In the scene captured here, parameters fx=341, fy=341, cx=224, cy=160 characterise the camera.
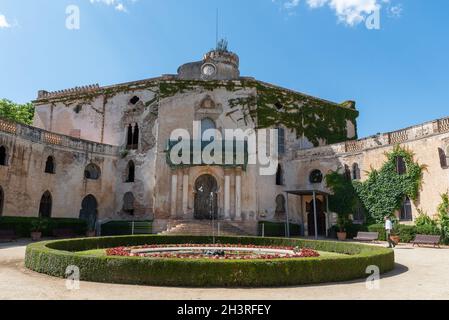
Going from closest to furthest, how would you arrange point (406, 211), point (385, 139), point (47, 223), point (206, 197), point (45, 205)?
1. point (406, 211)
2. point (47, 223)
3. point (385, 139)
4. point (45, 205)
5. point (206, 197)

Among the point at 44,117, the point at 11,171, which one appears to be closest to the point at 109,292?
the point at 11,171

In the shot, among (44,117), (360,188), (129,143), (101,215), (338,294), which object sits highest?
(44,117)

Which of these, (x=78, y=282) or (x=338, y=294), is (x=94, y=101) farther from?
(x=338, y=294)

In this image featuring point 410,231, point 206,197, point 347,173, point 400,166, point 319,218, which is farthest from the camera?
point 319,218

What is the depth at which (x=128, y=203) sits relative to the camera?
1247 inches

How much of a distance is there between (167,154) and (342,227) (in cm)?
1575

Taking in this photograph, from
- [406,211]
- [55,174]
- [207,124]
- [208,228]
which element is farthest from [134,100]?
[406,211]

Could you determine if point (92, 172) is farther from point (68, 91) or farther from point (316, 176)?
point (316, 176)

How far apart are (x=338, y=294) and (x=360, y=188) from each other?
842 inches

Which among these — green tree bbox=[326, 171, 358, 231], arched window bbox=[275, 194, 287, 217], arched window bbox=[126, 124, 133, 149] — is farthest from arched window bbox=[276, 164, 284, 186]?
arched window bbox=[126, 124, 133, 149]

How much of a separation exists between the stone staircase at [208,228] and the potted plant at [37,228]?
333 inches

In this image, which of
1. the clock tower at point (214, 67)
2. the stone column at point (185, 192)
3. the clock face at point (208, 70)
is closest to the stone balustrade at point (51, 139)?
the stone column at point (185, 192)

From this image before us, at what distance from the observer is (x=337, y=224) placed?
2814 cm

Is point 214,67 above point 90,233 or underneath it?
above
